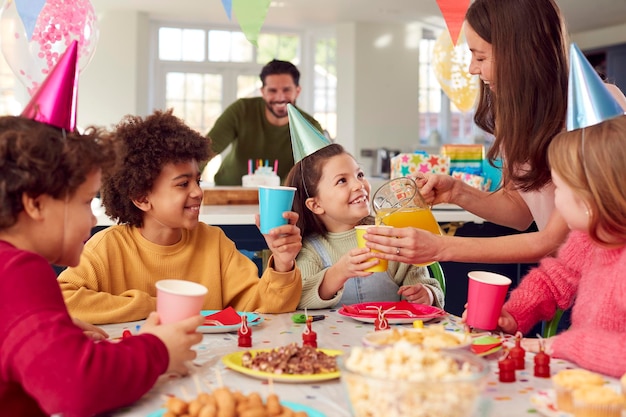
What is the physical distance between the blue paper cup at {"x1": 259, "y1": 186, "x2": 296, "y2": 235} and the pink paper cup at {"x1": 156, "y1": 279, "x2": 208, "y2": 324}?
19.1 inches

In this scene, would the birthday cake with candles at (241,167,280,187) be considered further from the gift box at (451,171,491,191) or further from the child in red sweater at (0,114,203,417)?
the child in red sweater at (0,114,203,417)

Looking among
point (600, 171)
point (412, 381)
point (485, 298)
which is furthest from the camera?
point (485, 298)

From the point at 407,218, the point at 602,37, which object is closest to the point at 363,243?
the point at 407,218

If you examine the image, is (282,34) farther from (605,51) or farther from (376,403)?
(376,403)

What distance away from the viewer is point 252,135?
Answer: 5234 millimetres

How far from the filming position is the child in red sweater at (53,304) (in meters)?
1.07

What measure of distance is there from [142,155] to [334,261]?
707mm

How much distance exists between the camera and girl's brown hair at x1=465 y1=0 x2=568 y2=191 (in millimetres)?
2053

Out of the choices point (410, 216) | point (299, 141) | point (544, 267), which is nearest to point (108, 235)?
point (299, 141)

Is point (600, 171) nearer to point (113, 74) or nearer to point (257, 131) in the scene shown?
point (257, 131)

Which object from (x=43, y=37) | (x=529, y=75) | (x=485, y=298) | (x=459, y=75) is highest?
(x=459, y=75)

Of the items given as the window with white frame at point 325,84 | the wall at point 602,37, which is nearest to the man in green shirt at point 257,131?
the window with white frame at point 325,84

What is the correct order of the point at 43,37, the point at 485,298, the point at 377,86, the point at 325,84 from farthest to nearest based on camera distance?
the point at 325,84 → the point at 377,86 → the point at 43,37 → the point at 485,298

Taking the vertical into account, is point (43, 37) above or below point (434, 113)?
below
